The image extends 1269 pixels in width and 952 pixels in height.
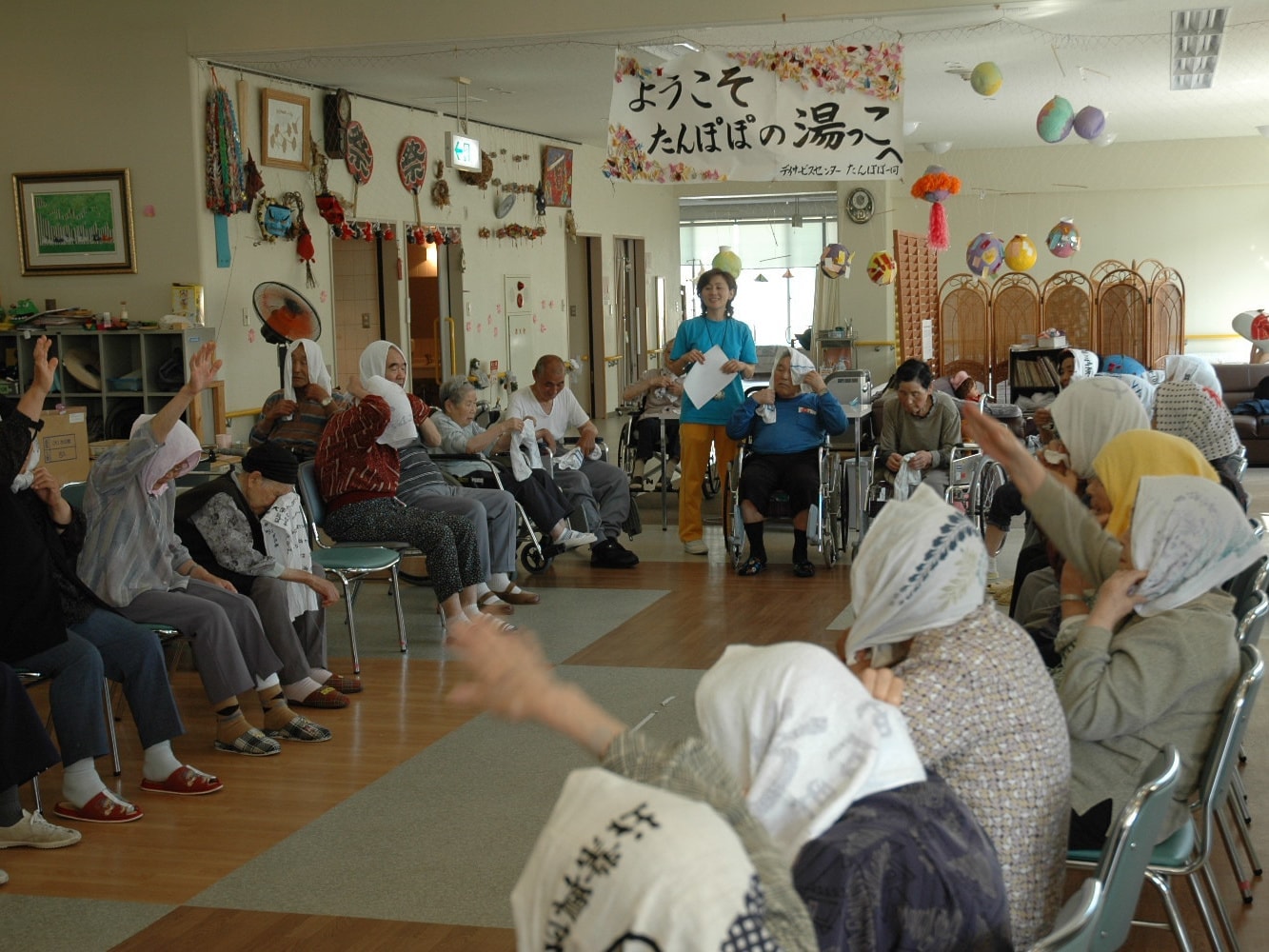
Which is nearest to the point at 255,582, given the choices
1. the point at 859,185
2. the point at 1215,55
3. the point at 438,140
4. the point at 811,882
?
the point at 811,882

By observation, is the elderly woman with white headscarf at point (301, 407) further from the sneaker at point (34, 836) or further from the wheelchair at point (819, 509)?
the sneaker at point (34, 836)

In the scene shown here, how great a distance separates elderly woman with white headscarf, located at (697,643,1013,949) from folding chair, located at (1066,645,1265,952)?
103 cm

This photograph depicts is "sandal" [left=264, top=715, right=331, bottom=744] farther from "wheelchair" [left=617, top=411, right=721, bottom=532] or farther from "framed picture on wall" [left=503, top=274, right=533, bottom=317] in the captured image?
"framed picture on wall" [left=503, top=274, right=533, bottom=317]

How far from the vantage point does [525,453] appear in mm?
6980

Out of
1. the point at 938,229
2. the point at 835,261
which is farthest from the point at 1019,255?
the point at 835,261

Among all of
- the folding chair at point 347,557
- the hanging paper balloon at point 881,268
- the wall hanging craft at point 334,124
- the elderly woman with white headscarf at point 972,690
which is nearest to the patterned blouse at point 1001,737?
the elderly woman with white headscarf at point 972,690

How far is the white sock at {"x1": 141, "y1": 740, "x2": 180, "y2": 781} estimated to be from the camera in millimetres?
3971

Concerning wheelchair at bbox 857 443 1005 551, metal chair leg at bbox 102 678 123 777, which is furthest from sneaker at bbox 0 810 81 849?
wheelchair at bbox 857 443 1005 551

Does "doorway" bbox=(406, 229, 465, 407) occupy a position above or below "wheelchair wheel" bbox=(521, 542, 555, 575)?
above

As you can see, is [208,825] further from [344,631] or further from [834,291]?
[834,291]

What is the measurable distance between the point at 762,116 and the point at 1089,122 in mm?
3373

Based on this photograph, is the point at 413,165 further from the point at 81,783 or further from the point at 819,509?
the point at 81,783

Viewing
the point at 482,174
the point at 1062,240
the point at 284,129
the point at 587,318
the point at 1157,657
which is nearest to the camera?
the point at 1157,657

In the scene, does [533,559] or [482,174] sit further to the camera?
[482,174]
